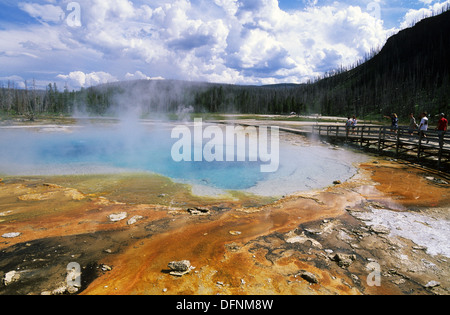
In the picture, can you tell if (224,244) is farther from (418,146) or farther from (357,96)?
(357,96)

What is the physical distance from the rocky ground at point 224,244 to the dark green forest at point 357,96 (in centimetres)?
4348

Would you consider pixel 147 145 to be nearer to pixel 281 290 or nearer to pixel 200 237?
pixel 200 237

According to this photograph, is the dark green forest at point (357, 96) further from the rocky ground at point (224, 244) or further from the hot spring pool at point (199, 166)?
the rocky ground at point (224, 244)

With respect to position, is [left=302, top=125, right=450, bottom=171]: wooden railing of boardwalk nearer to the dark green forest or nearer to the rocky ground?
the rocky ground

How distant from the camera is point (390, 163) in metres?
10.8

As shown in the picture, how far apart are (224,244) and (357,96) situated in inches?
2973

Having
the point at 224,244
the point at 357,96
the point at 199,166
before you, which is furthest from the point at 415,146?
the point at 357,96

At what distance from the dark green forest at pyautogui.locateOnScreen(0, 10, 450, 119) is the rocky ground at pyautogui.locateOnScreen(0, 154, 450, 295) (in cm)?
4348

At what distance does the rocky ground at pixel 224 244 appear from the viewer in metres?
3.07

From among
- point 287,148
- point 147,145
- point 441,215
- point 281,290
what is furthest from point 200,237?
point 147,145

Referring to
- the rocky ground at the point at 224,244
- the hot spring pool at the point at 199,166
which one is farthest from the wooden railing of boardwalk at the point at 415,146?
the rocky ground at the point at 224,244

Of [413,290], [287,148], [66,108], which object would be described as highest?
[66,108]

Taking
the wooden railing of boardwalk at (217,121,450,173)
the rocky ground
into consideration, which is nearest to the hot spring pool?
the rocky ground

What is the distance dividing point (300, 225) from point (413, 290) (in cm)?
201
